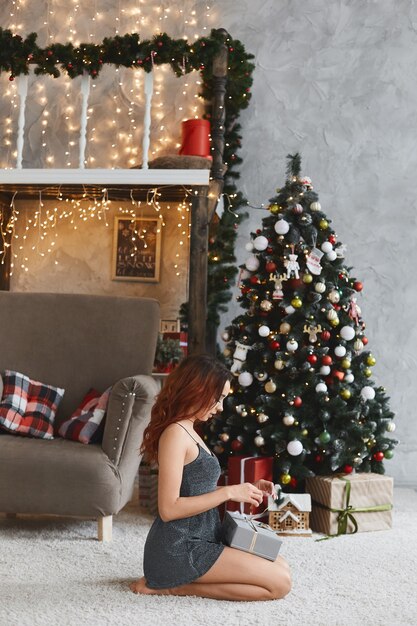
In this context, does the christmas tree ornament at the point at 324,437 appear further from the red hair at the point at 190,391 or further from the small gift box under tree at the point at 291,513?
the red hair at the point at 190,391

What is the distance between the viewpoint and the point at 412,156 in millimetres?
5984

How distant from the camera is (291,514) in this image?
161 inches

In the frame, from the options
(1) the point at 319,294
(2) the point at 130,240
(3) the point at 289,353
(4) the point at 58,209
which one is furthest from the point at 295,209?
(4) the point at 58,209

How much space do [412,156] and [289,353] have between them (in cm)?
244

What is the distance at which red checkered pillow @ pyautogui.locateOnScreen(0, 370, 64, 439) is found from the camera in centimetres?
405

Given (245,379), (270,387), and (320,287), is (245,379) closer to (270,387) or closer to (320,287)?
(270,387)

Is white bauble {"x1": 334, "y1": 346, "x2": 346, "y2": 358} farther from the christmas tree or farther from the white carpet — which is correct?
the white carpet

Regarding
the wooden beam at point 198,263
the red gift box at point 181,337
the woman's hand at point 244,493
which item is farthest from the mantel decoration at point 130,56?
the woman's hand at point 244,493

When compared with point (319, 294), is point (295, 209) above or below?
above

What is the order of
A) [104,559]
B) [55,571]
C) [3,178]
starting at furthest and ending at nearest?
1. [3,178]
2. [104,559]
3. [55,571]

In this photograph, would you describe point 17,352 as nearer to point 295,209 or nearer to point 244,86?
point 295,209

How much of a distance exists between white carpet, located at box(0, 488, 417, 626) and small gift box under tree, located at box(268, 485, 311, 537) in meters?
0.09

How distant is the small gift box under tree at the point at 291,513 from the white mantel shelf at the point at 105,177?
7.48 ft

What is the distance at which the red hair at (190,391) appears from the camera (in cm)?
276
